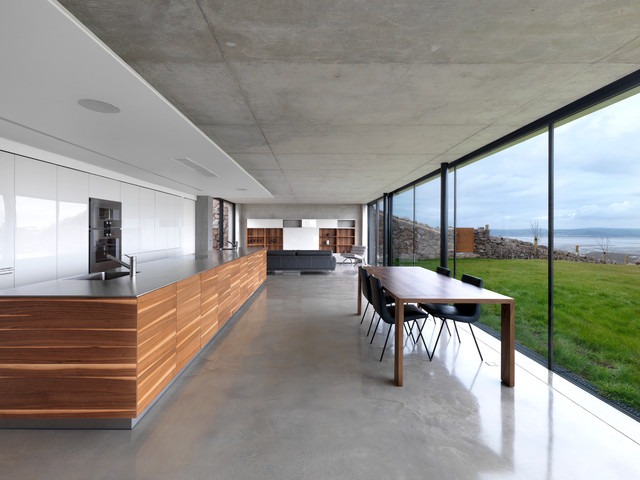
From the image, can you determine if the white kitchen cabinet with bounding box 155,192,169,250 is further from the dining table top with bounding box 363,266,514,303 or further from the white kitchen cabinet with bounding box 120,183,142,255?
the dining table top with bounding box 363,266,514,303

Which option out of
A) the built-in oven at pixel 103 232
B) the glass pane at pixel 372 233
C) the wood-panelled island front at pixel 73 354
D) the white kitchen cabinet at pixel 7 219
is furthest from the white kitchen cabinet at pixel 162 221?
the glass pane at pixel 372 233

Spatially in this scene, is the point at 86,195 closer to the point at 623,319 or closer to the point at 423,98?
the point at 423,98

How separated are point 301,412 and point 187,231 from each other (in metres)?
6.06

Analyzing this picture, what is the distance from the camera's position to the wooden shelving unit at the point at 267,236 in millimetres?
12430

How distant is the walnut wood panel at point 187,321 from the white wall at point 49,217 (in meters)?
1.84

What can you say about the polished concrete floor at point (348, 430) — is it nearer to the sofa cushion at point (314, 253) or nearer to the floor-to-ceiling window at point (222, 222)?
the sofa cushion at point (314, 253)

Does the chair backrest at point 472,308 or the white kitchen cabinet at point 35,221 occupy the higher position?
the white kitchen cabinet at point 35,221

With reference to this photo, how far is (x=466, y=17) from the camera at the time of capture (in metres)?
1.52

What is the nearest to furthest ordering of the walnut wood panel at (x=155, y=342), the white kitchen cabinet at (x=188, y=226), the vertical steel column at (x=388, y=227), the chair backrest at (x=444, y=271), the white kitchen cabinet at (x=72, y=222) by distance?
the walnut wood panel at (x=155, y=342)
the white kitchen cabinet at (x=72, y=222)
the chair backrest at (x=444, y=271)
the white kitchen cabinet at (x=188, y=226)
the vertical steel column at (x=388, y=227)

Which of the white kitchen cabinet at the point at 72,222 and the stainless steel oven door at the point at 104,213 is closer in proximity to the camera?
the white kitchen cabinet at the point at 72,222

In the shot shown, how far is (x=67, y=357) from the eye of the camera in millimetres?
1839

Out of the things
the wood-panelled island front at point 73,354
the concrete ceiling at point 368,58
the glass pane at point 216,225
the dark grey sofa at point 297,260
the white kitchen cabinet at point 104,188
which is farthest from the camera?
the glass pane at point 216,225

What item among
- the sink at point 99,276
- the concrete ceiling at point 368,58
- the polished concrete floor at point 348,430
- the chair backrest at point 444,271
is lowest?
the polished concrete floor at point 348,430

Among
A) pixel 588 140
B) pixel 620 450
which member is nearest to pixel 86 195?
pixel 620 450
